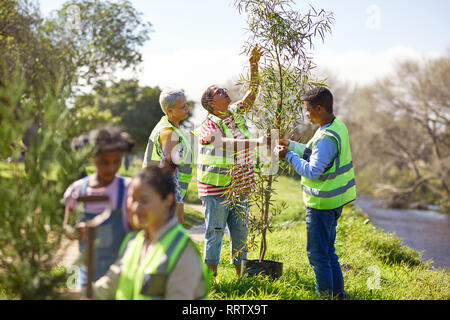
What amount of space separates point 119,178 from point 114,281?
63cm

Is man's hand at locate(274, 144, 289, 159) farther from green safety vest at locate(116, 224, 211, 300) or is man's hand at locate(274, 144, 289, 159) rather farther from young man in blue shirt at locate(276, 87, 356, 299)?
green safety vest at locate(116, 224, 211, 300)

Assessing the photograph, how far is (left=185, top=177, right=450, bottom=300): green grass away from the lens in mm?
4289

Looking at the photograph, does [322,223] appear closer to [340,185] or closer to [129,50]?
[340,185]

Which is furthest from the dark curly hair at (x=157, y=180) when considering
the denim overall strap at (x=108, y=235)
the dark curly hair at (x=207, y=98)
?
the dark curly hair at (x=207, y=98)

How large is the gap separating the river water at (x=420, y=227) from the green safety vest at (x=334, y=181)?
700 centimetres

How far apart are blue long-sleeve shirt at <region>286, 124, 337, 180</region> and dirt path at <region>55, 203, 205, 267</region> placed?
6.43ft

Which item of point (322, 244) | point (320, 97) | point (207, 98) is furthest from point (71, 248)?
point (320, 97)

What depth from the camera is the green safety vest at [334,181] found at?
12.8 feet

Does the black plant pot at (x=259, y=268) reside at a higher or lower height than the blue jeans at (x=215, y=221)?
lower

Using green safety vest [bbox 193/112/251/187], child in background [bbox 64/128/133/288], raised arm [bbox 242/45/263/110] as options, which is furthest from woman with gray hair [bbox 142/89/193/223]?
child in background [bbox 64/128/133/288]

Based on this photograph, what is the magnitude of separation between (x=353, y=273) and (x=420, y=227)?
1322cm

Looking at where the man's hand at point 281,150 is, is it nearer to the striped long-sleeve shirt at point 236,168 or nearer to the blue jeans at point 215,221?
the striped long-sleeve shirt at point 236,168

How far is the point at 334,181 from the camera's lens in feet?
12.8

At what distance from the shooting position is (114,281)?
258 centimetres
